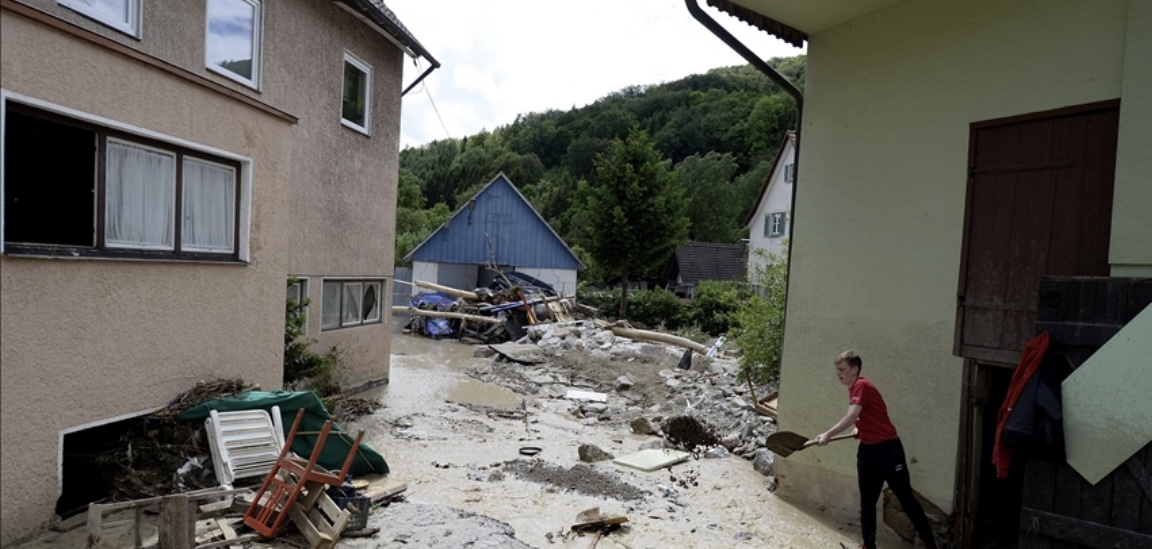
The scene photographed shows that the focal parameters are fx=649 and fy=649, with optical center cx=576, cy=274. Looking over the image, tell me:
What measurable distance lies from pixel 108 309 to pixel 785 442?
20.0 feet

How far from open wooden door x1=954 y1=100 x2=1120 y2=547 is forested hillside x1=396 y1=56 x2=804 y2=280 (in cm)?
3986

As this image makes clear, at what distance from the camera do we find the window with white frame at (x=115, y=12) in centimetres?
A: 645

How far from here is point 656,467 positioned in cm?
788

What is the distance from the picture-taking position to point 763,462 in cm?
781

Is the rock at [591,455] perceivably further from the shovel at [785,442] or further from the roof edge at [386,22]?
the roof edge at [386,22]

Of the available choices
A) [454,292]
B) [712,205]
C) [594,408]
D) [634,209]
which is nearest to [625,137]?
[712,205]

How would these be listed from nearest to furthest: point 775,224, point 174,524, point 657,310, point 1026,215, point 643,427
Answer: point 174,524 < point 1026,215 < point 643,427 < point 657,310 < point 775,224

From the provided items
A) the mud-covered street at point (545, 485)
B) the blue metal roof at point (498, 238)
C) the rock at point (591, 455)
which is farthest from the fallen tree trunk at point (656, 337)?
the rock at point (591, 455)

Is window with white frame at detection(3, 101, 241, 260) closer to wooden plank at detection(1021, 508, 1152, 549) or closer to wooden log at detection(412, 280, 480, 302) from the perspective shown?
wooden plank at detection(1021, 508, 1152, 549)

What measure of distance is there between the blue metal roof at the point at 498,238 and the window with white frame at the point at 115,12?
23.1 metres

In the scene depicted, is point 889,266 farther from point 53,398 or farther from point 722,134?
point 722,134

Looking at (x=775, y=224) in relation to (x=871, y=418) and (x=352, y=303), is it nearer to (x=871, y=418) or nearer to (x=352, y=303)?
(x=352, y=303)

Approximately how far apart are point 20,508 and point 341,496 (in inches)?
84.4

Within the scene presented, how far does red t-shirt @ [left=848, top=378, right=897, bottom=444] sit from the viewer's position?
17.1 feet
